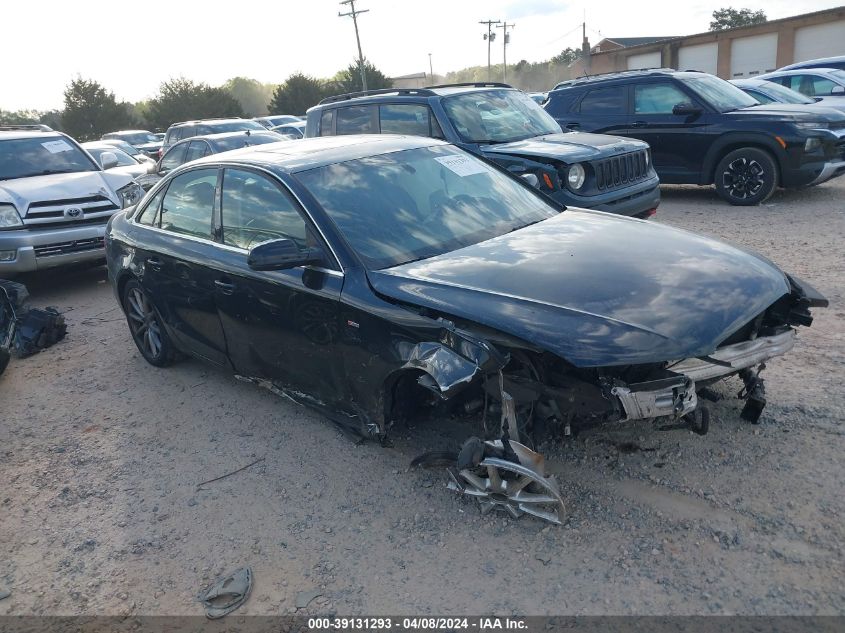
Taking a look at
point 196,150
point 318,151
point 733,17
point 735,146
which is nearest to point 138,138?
point 196,150

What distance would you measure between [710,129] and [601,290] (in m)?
7.65

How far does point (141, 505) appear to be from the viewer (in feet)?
12.4

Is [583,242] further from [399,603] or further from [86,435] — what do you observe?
[86,435]

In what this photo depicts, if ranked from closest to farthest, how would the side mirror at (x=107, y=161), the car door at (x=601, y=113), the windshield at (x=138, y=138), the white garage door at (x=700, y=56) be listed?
the side mirror at (x=107, y=161), the car door at (x=601, y=113), the windshield at (x=138, y=138), the white garage door at (x=700, y=56)

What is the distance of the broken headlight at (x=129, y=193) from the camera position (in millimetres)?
8711

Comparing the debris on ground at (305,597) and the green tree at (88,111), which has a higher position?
the green tree at (88,111)

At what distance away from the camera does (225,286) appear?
4.33 metres

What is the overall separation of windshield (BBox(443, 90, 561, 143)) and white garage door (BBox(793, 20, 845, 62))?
3326 cm

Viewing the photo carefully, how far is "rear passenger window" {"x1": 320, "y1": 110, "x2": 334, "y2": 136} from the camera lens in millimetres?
8930

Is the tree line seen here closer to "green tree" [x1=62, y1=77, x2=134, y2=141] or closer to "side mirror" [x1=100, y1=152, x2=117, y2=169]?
"green tree" [x1=62, y1=77, x2=134, y2=141]

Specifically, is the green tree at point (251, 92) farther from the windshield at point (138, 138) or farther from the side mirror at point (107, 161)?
the side mirror at point (107, 161)

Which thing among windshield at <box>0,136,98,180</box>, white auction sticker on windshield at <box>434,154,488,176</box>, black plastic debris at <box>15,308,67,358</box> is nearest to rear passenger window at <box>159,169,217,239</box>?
white auction sticker on windshield at <box>434,154,488,176</box>

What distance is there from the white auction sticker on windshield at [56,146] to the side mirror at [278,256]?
7.13 m

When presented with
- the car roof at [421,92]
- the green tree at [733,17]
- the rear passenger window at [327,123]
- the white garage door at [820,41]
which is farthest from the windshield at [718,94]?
the green tree at [733,17]
